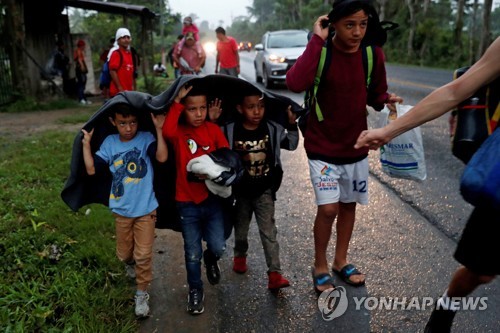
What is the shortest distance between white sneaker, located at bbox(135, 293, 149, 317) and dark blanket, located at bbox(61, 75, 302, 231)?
0.57 m

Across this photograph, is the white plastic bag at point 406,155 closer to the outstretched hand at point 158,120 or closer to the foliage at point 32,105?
the outstretched hand at point 158,120

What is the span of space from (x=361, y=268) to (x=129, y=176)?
1905 mm

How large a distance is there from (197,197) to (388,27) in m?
1.80

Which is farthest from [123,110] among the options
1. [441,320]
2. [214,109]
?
[441,320]

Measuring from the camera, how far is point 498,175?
182 cm

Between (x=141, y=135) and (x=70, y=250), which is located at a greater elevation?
(x=141, y=135)

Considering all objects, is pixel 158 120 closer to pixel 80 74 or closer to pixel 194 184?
pixel 194 184

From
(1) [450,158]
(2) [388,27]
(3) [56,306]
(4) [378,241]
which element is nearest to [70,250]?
(3) [56,306]

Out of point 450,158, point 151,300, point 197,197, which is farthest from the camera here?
point 450,158

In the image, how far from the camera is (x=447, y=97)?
2.18 meters

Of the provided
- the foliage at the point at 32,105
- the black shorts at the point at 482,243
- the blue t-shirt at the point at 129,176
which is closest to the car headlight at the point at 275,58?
the foliage at the point at 32,105

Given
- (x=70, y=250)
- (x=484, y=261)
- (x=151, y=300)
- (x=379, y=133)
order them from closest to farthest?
1. (x=484, y=261)
2. (x=379, y=133)
3. (x=151, y=300)
4. (x=70, y=250)

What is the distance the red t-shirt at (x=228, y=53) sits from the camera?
11.6m

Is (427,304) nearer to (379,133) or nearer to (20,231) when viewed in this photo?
(379,133)
